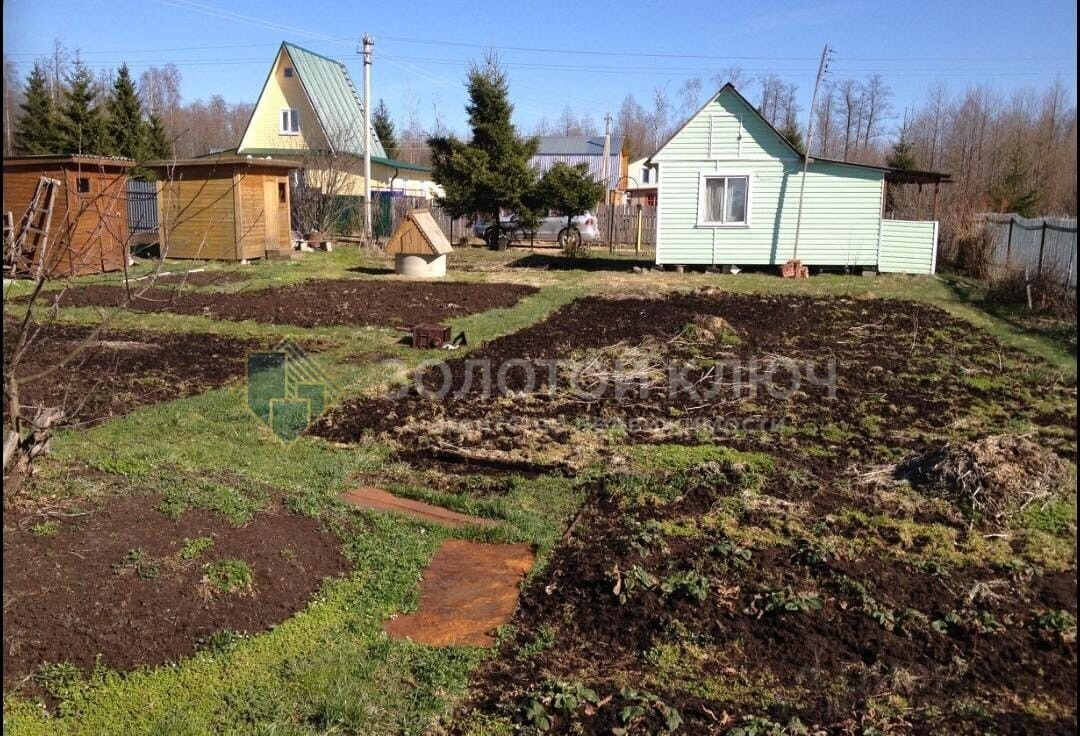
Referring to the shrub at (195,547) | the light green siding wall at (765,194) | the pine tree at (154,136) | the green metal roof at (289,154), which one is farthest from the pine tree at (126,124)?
the shrub at (195,547)

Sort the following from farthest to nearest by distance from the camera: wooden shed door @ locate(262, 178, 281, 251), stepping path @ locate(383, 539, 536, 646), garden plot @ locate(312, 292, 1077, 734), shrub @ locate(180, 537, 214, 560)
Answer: wooden shed door @ locate(262, 178, 281, 251) < shrub @ locate(180, 537, 214, 560) < stepping path @ locate(383, 539, 536, 646) < garden plot @ locate(312, 292, 1077, 734)

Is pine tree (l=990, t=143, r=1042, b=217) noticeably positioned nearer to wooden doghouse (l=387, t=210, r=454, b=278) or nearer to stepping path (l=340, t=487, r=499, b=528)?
wooden doghouse (l=387, t=210, r=454, b=278)

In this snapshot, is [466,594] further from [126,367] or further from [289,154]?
[289,154]

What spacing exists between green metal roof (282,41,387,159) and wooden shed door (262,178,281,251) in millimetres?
11145

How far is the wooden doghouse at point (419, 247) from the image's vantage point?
17016mm

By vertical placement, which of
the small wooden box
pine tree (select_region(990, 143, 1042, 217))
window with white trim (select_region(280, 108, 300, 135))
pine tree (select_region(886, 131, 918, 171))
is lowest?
the small wooden box

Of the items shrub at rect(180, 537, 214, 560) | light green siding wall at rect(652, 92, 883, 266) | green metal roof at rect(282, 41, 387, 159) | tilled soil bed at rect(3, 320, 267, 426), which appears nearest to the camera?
shrub at rect(180, 537, 214, 560)

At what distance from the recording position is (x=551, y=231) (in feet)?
99.3

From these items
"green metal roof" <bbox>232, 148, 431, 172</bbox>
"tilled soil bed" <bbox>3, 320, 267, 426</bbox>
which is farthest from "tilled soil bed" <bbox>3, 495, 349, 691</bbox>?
"green metal roof" <bbox>232, 148, 431, 172</bbox>

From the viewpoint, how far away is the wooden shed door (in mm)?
19562

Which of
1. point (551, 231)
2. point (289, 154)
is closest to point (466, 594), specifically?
point (551, 231)

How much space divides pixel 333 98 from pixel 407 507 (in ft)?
109

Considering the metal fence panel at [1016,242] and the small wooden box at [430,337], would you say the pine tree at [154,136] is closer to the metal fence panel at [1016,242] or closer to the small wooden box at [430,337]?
the small wooden box at [430,337]

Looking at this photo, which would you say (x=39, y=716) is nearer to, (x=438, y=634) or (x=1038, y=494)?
(x=438, y=634)
